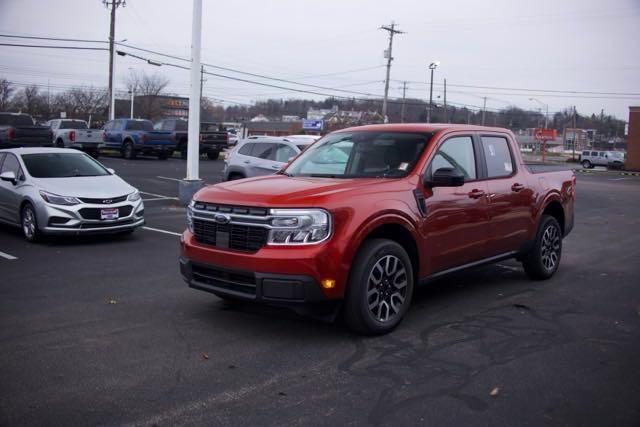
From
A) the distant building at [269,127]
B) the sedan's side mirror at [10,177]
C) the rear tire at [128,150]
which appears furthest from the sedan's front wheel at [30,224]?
the distant building at [269,127]

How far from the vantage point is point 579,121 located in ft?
382

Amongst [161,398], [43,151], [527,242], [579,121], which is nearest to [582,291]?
[527,242]

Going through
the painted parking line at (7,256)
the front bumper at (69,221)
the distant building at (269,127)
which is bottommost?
the painted parking line at (7,256)

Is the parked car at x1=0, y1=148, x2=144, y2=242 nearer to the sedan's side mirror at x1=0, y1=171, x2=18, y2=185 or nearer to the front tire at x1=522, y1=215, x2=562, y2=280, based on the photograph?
the sedan's side mirror at x1=0, y1=171, x2=18, y2=185

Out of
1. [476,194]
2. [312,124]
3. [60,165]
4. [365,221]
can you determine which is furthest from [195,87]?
[312,124]

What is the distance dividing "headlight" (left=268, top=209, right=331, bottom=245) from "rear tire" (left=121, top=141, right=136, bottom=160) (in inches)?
1129

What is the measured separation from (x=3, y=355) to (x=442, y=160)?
426 centimetres

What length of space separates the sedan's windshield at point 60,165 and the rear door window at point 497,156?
7031 mm

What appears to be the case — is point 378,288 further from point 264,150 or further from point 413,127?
point 264,150

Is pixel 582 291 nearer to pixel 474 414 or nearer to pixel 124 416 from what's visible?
pixel 474 414

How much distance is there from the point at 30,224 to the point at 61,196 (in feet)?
2.59

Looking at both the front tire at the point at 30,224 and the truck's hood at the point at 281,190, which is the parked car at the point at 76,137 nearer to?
the front tire at the point at 30,224

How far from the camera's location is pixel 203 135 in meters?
34.1

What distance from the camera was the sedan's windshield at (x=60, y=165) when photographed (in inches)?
423
